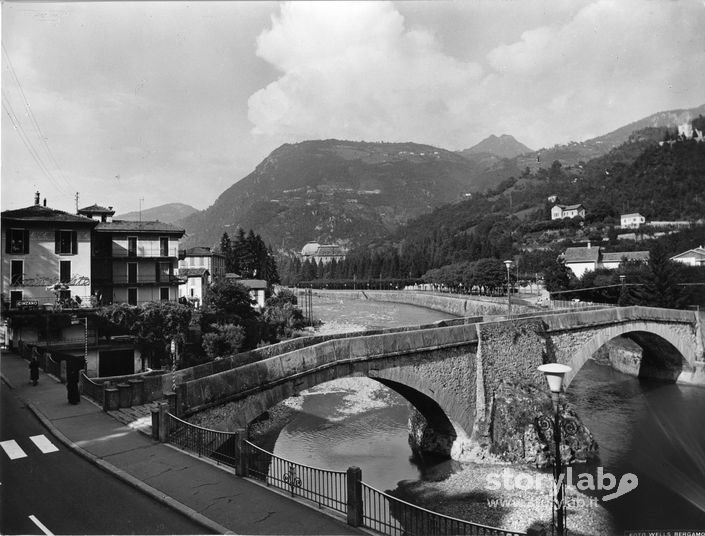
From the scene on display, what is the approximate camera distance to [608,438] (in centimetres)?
2503

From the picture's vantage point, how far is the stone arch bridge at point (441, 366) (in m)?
14.9

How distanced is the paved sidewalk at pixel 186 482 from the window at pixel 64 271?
19.6 m

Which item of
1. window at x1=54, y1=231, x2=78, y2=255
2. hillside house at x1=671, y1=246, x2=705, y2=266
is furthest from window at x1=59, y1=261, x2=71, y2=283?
hillside house at x1=671, y1=246, x2=705, y2=266

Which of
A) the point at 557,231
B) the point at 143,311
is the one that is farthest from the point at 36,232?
the point at 557,231

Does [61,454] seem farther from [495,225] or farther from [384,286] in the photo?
[495,225]

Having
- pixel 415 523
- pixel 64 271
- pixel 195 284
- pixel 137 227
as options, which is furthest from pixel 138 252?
pixel 415 523

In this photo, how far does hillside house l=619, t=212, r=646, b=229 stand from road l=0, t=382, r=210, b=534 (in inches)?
5181

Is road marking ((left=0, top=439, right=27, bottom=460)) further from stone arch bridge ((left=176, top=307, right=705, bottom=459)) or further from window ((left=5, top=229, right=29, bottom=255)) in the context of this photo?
window ((left=5, top=229, right=29, bottom=255))

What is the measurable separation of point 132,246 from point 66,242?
18.1ft

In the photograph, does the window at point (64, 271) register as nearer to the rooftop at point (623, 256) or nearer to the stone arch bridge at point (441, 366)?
the stone arch bridge at point (441, 366)

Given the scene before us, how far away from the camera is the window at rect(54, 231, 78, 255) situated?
111ft

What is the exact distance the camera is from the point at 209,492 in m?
10.2

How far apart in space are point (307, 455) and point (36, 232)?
81.6 feet

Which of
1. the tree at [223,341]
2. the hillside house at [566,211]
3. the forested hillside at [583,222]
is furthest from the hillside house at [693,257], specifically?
the hillside house at [566,211]
